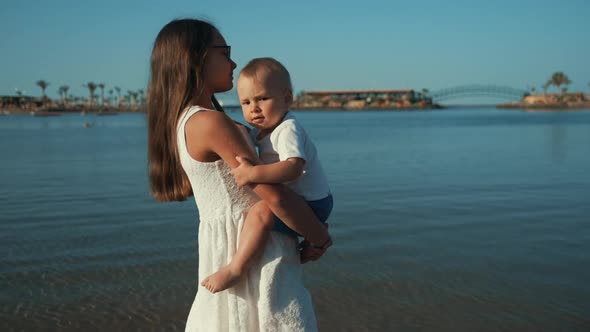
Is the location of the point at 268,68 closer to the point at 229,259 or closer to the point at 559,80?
the point at 229,259

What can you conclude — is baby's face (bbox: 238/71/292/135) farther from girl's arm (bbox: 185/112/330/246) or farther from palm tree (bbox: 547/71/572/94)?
palm tree (bbox: 547/71/572/94)

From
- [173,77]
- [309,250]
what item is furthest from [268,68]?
[309,250]

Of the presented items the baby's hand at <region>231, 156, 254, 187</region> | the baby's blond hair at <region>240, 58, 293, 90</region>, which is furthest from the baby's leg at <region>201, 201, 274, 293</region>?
the baby's blond hair at <region>240, 58, 293, 90</region>

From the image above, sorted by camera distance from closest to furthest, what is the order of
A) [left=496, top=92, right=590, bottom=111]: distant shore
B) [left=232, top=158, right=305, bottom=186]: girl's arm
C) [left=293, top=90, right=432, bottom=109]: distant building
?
[left=232, top=158, right=305, bottom=186]: girl's arm
[left=496, top=92, right=590, bottom=111]: distant shore
[left=293, top=90, right=432, bottom=109]: distant building

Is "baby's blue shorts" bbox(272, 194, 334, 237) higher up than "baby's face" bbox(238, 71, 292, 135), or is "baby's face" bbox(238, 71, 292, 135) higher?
"baby's face" bbox(238, 71, 292, 135)

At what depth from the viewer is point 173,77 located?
6.29 feet

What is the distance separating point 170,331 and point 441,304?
2.13 m

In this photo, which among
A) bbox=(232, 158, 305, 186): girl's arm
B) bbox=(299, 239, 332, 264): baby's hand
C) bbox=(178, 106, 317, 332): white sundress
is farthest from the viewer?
bbox=(299, 239, 332, 264): baby's hand

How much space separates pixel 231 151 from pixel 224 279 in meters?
0.45

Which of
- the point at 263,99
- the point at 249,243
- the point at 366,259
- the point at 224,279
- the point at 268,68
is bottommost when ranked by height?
the point at 366,259

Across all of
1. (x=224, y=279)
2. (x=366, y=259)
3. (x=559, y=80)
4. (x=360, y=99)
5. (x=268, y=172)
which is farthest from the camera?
(x=360, y=99)

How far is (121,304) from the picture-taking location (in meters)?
4.57

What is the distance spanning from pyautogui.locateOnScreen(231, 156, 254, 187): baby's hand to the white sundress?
88 millimetres

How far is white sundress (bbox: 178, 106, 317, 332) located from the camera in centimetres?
188
